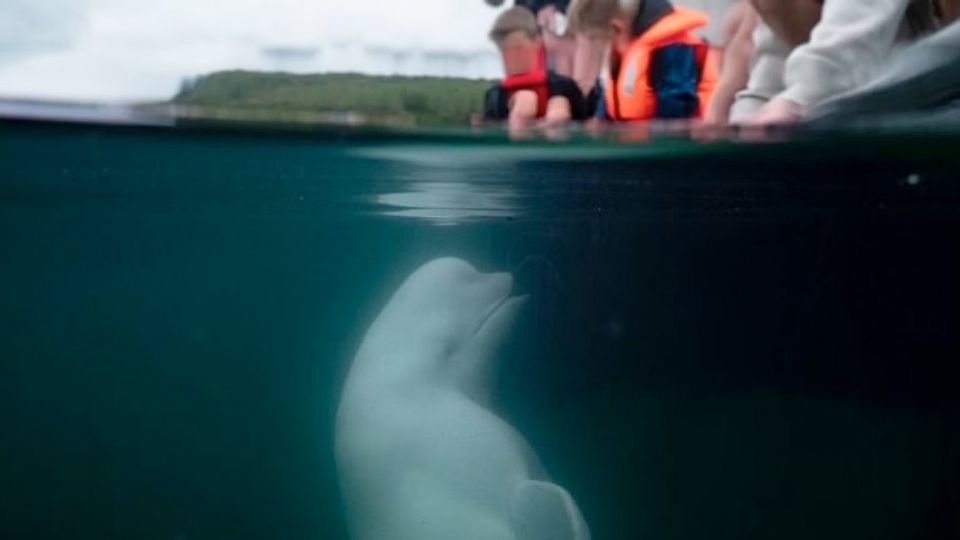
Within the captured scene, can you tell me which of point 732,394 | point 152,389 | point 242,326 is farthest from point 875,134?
point 152,389

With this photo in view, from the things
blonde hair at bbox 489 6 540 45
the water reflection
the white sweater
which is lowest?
the water reflection

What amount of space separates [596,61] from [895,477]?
2176 millimetres

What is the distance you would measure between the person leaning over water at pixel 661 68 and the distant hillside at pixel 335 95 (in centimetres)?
64

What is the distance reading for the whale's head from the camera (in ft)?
10.6

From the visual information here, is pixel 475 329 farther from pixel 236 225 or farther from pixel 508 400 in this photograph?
pixel 236 225

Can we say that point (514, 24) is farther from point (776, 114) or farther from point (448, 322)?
point (448, 322)

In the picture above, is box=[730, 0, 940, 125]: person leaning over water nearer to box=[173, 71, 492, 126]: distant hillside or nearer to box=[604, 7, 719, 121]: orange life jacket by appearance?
box=[604, 7, 719, 121]: orange life jacket

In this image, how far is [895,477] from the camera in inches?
130

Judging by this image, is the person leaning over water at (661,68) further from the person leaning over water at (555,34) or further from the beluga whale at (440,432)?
the beluga whale at (440,432)

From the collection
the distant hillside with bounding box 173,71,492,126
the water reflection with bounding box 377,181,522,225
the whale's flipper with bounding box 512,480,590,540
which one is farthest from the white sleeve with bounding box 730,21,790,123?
the whale's flipper with bounding box 512,480,590,540

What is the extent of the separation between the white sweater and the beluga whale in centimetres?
144

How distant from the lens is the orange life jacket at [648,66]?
110 inches

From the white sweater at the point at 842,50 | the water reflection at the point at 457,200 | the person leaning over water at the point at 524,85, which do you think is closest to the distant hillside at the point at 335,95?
the person leaning over water at the point at 524,85

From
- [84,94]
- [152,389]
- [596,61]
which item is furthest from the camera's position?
[152,389]
